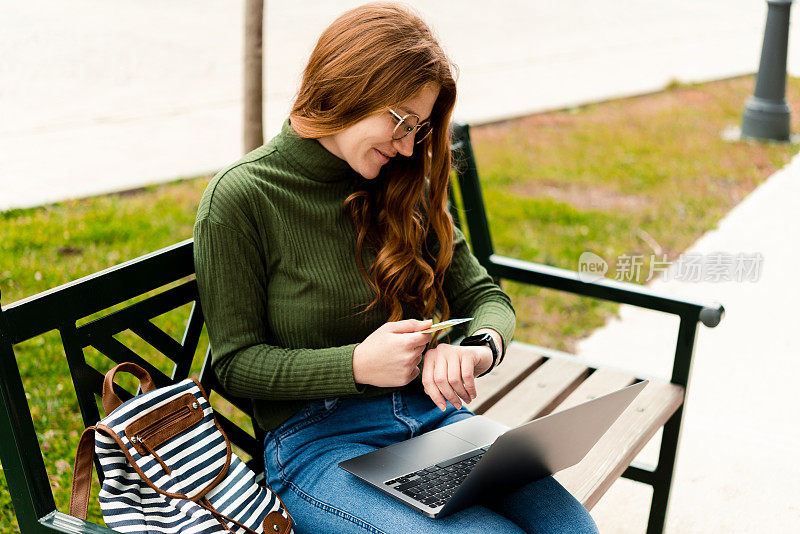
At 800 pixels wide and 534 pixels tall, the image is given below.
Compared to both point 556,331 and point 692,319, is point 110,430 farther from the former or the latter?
point 556,331

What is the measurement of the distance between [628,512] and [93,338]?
193 cm

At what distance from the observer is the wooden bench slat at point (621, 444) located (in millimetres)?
2123

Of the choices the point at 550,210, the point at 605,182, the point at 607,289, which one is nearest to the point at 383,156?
the point at 607,289

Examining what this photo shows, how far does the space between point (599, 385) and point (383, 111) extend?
1268 millimetres

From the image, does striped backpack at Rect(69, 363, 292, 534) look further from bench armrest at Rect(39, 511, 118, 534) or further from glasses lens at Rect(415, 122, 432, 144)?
glasses lens at Rect(415, 122, 432, 144)

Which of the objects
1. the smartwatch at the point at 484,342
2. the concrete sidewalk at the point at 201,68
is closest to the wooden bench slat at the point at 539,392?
the smartwatch at the point at 484,342

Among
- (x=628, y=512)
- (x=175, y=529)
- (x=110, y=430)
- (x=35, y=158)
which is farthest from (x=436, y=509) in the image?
(x=35, y=158)

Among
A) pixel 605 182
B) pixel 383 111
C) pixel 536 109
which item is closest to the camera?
pixel 383 111

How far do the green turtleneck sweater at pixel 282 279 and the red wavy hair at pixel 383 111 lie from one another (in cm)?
5

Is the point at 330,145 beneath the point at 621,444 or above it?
above

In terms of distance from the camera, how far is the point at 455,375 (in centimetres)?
182

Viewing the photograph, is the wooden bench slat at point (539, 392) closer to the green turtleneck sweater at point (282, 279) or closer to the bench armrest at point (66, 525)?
the green turtleneck sweater at point (282, 279)

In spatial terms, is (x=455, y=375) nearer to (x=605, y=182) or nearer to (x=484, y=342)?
(x=484, y=342)
